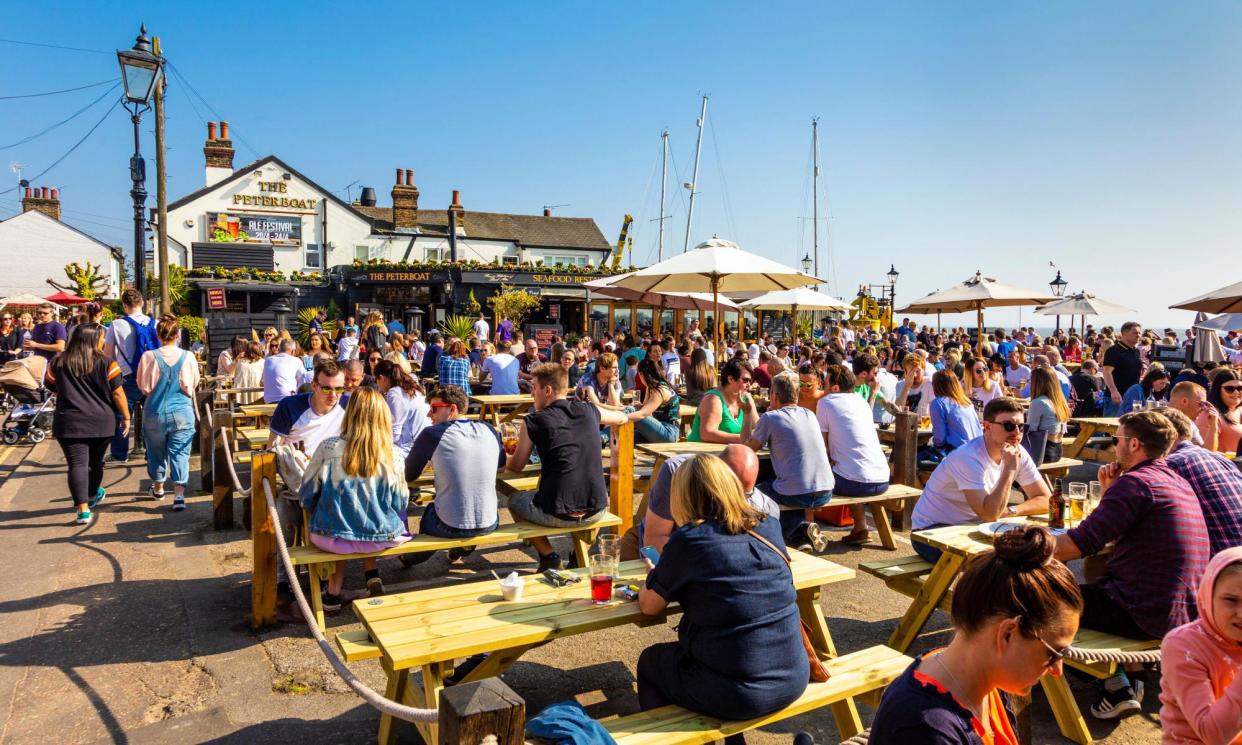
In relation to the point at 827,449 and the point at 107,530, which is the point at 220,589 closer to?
the point at 107,530

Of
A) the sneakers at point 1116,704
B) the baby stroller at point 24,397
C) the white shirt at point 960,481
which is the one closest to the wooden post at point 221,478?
the white shirt at point 960,481

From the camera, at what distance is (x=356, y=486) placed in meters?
4.54

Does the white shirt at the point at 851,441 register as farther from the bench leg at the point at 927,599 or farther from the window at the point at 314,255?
the window at the point at 314,255

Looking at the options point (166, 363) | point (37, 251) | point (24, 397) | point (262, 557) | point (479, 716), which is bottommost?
point (262, 557)

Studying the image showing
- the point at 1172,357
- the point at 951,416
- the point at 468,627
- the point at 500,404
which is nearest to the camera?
the point at 468,627

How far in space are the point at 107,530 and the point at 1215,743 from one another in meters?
7.59

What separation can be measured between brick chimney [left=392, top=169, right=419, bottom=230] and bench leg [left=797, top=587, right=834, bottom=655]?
3698 centimetres

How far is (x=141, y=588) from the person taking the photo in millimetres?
5398

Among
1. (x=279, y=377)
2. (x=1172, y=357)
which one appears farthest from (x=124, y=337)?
(x=1172, y=357)

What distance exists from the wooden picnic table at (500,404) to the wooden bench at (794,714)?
738 centimetres

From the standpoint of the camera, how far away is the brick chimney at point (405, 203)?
3791 cm

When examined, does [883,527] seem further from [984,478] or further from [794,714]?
[794,714]

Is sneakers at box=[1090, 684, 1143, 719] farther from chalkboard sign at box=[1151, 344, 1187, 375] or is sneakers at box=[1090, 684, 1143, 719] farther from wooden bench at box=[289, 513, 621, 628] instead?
chalkboard sign at box=[1151, 344, 1187, 375]

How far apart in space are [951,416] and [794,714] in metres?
4.79
